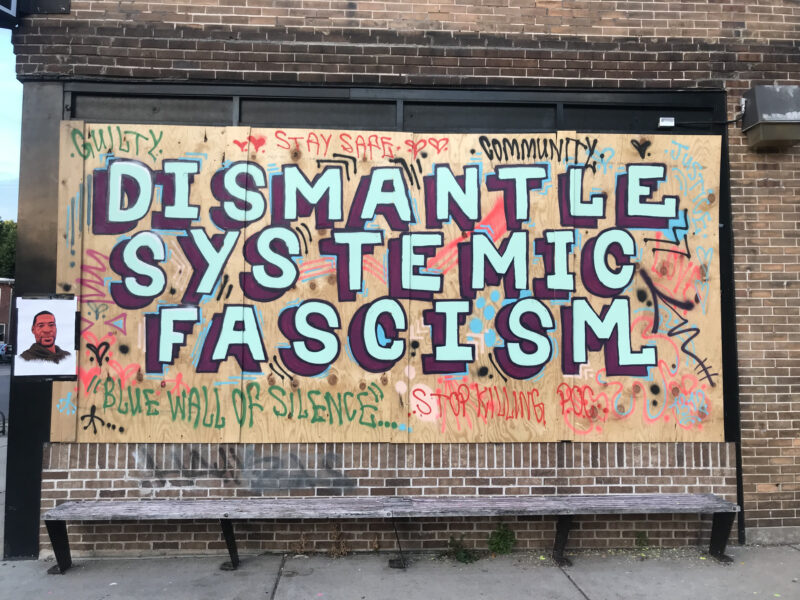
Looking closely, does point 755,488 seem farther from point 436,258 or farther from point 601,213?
point 436,258

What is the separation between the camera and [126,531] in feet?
15.3

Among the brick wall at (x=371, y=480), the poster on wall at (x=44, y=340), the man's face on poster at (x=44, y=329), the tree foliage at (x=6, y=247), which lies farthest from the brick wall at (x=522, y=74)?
the tree foliage at (x=6, y=247)

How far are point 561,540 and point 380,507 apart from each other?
154 cm

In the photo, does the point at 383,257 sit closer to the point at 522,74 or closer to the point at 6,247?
the point at 522,74

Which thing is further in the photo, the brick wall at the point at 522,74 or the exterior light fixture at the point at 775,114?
the exterior light fixture at the point at 775,114

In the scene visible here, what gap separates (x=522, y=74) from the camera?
514 cm

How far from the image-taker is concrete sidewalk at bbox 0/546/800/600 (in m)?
4.03

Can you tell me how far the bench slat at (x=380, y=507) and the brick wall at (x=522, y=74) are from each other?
0.16 m

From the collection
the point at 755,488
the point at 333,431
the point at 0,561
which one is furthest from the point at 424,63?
the point at 0,561

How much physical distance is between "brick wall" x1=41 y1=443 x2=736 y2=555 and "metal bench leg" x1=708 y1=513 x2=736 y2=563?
0.22 meters

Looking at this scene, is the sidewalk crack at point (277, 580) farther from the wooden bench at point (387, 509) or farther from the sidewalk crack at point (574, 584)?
the sidewalk crack at point (574, 584)

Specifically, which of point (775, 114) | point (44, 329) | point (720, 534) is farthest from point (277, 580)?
point (775, 114)

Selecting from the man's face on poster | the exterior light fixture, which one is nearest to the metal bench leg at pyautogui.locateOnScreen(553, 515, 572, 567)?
the exterior light fixture

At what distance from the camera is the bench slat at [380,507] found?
167 inches
